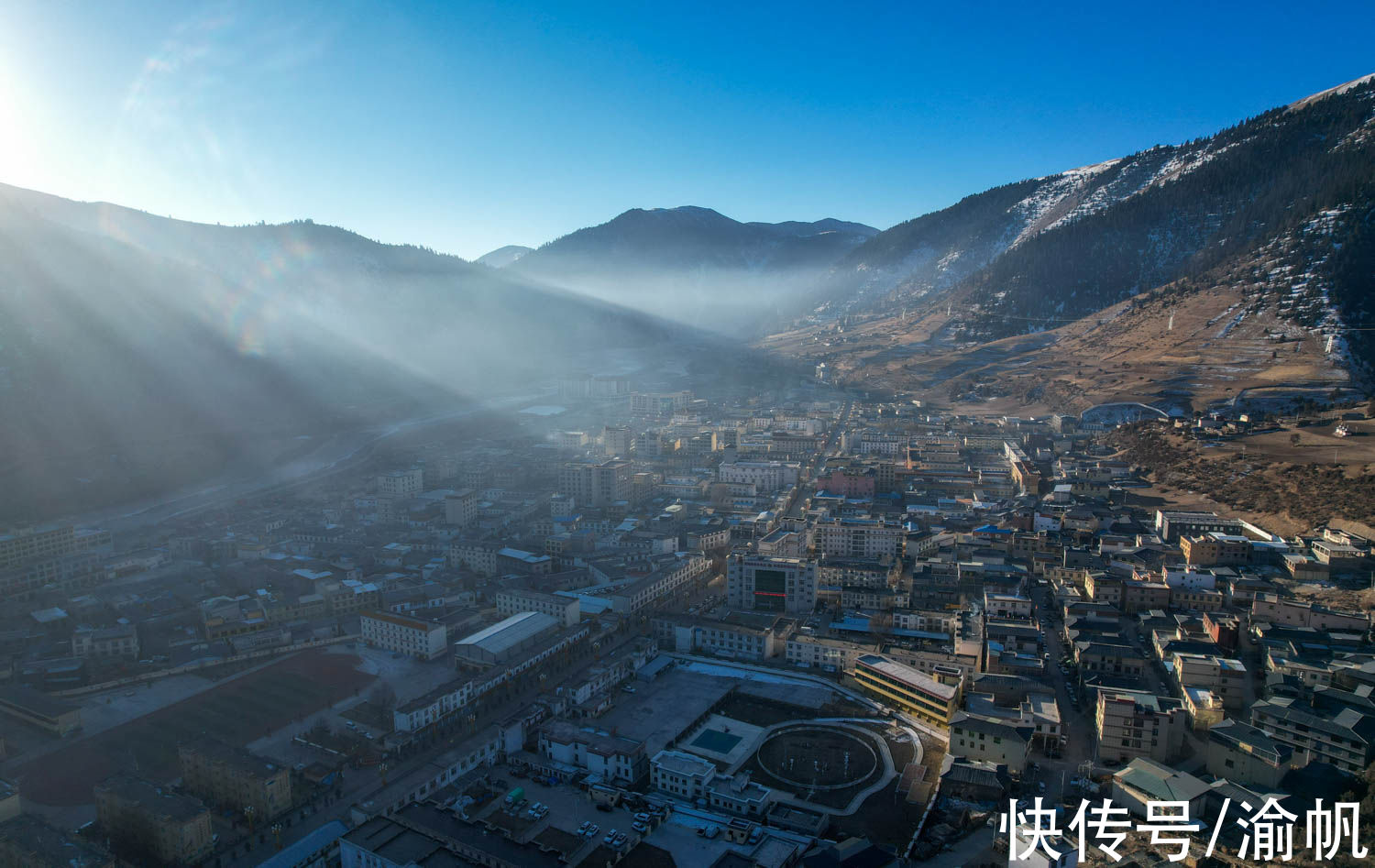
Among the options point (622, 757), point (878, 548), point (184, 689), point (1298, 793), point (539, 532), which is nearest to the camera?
point (1298, 793)

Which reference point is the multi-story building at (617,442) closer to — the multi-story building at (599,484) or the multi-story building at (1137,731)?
the multi-story building at (599,484)

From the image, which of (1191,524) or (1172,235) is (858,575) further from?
(1172,235)

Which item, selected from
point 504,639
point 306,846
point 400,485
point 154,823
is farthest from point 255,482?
point 306,846

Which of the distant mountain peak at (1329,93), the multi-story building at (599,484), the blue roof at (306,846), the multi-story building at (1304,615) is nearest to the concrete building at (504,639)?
the blue roof at (306,846)

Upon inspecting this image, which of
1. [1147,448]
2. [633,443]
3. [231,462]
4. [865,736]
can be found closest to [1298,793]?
[865,736]

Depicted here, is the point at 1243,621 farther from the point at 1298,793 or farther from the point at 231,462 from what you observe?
the point at 231,462

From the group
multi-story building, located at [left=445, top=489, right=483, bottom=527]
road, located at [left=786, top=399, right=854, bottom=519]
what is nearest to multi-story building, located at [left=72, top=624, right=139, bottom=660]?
multi-story building, located at [left=445, top=489, right=483, bottom=527]
